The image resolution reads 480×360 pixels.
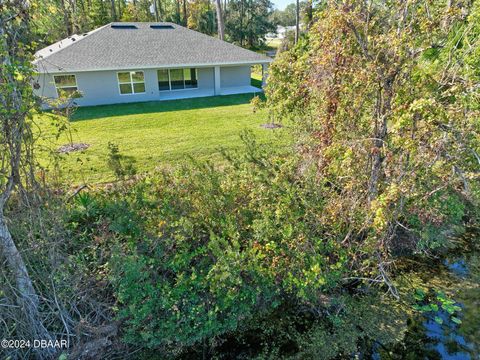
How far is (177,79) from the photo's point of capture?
18.5m

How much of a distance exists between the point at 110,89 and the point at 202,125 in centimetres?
657

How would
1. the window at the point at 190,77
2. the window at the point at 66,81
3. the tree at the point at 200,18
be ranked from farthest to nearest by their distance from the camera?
the tree at the point at 200,18
the window at the point at 190,77
the window at the point at 66,81

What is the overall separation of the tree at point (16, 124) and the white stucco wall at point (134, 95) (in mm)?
12097

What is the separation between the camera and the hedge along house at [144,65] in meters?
15.2

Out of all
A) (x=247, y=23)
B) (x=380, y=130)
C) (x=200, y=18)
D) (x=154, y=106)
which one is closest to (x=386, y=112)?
(x=380, y=130)

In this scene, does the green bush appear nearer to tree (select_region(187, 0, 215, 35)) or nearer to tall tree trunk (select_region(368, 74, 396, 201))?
tall tree trunk (select_region(368, 74, 396, 201))

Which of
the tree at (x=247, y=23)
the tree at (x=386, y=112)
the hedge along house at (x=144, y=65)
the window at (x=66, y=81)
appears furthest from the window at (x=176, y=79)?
the tree at (x=247, y=23)

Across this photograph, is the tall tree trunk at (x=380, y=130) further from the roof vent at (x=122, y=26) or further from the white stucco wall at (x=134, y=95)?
the roof vent at (x=122, y=26)

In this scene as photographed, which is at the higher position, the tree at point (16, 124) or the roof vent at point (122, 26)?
the roof vent at point (122, 26)

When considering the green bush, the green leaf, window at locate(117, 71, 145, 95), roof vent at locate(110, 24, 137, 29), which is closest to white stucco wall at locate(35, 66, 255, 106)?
window at locate(117, 71, 145, 95)

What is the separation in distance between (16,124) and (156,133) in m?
8.56

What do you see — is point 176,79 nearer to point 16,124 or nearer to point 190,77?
point 190,77

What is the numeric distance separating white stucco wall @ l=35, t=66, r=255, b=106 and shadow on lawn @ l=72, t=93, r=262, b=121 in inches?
21.0

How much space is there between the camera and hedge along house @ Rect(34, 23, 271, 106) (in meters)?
15.2
